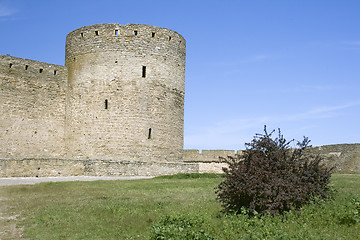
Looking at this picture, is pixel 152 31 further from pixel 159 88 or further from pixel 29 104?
pixel 29 104

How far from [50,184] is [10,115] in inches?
328

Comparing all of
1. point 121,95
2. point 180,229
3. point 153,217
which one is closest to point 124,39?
point 121,95

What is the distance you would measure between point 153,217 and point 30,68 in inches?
670

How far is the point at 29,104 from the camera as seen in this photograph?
2214 centimetres

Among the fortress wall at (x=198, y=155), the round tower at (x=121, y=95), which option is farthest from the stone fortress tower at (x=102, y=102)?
the fortress wall at (x=198, y=155)

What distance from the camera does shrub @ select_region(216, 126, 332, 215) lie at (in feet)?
24.4

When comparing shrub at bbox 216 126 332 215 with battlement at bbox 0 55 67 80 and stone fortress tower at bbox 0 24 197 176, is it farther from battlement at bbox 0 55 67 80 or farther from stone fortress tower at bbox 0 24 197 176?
battlement at bbox 0 55 67 80

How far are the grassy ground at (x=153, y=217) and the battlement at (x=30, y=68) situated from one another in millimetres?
10989

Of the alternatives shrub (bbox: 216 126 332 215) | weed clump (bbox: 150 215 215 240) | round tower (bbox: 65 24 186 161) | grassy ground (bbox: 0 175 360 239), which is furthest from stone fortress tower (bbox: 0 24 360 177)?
weed clump (bbox: 150 215 215 240)

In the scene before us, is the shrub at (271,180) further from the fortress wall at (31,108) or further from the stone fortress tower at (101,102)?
the fortress wall at (31,108)

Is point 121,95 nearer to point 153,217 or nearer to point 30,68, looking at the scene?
point 30,68

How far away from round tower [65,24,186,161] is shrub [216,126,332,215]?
1410cm

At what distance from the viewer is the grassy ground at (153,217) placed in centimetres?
636

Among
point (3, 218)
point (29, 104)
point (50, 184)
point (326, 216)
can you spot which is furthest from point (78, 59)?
point (326, 216)
